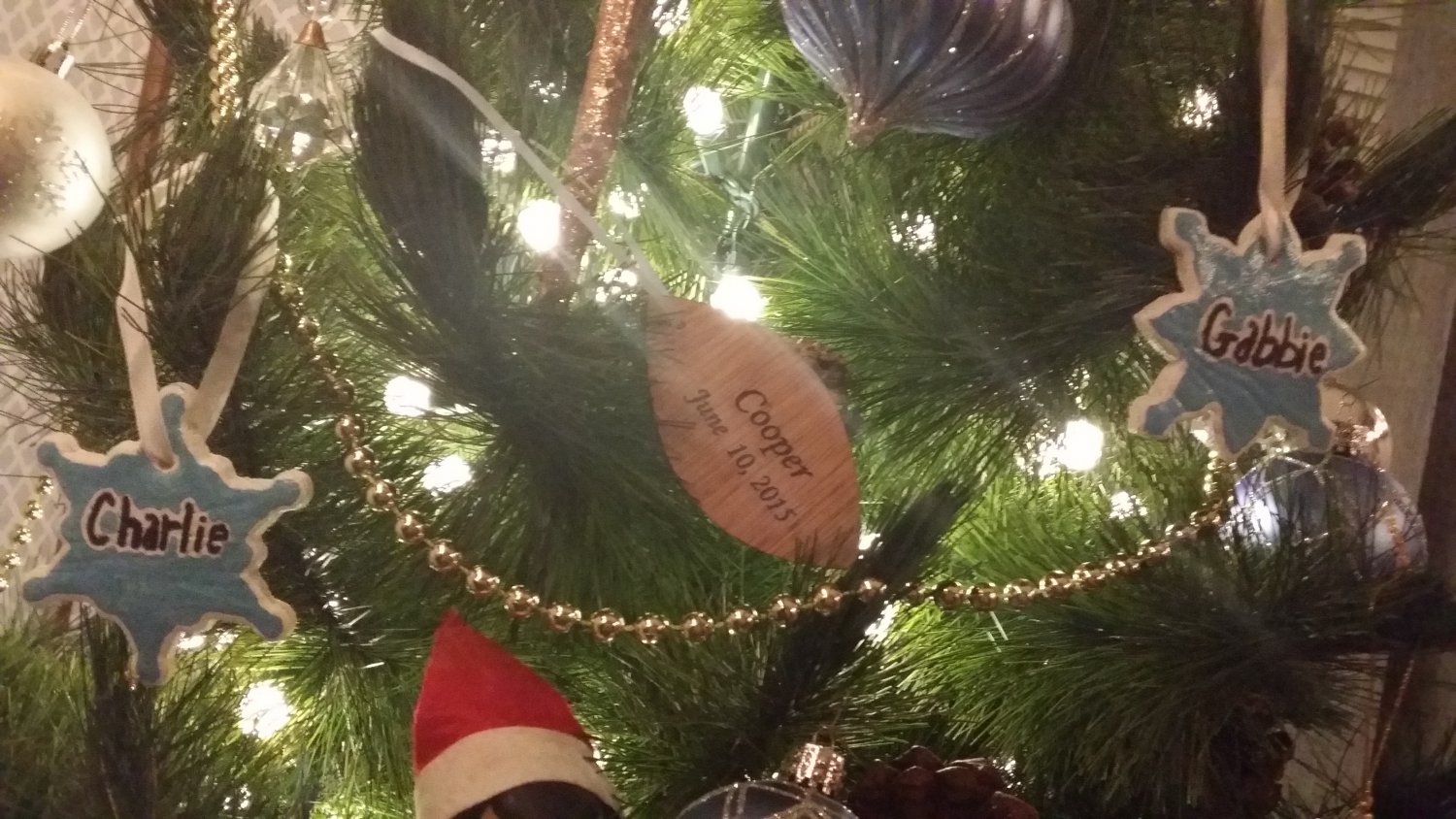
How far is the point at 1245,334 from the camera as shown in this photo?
398mm

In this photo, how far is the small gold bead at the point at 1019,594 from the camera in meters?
0.45

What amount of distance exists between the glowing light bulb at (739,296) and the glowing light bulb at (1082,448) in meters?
0.18

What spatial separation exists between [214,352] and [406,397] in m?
0.11

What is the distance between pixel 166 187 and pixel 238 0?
0.13 m

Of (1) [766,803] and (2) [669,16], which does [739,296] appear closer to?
(2) [669,16]

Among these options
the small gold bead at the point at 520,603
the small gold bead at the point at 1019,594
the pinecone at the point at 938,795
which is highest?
the small gold bead at the point at 1019,594

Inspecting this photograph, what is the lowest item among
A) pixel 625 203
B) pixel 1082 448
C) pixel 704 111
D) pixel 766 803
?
pixel 766 803

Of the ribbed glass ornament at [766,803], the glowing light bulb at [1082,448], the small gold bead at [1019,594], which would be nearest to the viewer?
the ribbed glass ornament at [766,803]

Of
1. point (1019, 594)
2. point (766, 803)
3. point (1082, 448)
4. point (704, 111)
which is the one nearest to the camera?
point (766, 803)

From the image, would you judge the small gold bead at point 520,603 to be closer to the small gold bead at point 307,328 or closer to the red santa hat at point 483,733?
the red santa hat at point 483,733

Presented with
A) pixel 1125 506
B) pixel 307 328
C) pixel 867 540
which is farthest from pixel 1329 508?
pixel 307 328

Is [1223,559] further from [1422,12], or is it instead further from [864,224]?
[1422,12]

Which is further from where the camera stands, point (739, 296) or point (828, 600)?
point (739, 296)

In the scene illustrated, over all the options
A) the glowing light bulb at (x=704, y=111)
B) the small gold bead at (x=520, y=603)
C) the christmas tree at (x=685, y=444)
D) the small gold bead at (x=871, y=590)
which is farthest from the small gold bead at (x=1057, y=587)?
the glowing light bulb at (x=704, y=111)
